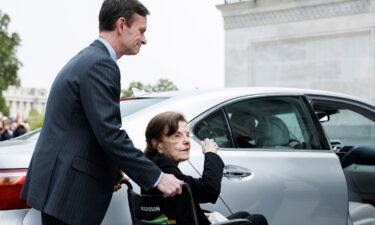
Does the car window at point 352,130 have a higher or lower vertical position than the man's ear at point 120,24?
lower

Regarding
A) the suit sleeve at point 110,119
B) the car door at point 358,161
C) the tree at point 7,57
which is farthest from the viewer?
the tree at point 7,57

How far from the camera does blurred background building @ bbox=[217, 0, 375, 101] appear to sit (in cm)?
1226

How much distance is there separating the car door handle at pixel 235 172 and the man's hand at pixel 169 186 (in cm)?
96

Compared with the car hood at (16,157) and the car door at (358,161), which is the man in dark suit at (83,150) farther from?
the car door at (358,161)

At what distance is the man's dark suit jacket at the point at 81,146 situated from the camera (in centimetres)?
261

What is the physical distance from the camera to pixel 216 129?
3.81 meters

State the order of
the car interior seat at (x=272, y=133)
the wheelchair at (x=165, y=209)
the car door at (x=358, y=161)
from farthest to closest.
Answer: the car door at (x=358, y=161)
the car interior seat at (x=272, y=133)
the wheelchair at (x=165, y=209)

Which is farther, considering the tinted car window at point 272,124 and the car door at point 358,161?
the car door at point 358,161

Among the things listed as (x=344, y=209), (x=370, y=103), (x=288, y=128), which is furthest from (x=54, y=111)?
(x=370, y=103)

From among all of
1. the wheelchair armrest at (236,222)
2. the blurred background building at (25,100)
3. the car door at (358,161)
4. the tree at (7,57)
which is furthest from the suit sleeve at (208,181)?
the blurred background building at (25,100)

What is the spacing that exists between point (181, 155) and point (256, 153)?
2.83ft

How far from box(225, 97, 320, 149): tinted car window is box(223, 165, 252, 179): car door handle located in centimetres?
20

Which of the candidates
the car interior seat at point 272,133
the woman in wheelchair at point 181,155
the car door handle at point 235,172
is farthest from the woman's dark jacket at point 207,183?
the car interior seat at point 272,133

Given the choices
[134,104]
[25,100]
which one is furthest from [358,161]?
[25,100]
